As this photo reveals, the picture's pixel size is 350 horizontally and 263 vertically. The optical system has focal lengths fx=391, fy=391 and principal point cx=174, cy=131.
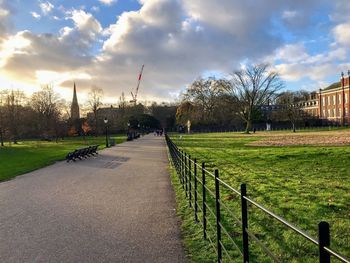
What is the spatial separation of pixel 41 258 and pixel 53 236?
1.27 m

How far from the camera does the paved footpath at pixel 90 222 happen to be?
235 inches

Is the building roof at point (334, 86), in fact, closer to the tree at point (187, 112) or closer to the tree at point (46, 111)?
the tree at point (187, 112)

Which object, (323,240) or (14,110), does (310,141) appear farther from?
(14,110)

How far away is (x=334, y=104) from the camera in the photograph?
10062cm

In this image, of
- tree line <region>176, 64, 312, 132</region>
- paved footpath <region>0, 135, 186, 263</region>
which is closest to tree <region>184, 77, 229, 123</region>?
tree line <region>176, 64, 312, 132</region>

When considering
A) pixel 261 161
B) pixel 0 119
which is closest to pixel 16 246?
pixel 261 161

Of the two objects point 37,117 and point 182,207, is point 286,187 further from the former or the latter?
point 37,117

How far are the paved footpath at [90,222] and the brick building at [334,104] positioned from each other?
90139mm

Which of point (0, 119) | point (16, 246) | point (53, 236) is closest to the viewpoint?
point (16, 246)

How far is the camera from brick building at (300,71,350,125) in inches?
3693

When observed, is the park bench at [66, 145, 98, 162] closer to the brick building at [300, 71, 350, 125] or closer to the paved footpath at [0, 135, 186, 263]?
the paved footpath at [0, 135, 186, 263]

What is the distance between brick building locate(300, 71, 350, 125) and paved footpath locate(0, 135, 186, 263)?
90139 millimetres

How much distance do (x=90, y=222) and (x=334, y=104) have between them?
4029 inches

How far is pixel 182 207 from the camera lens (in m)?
9.23
